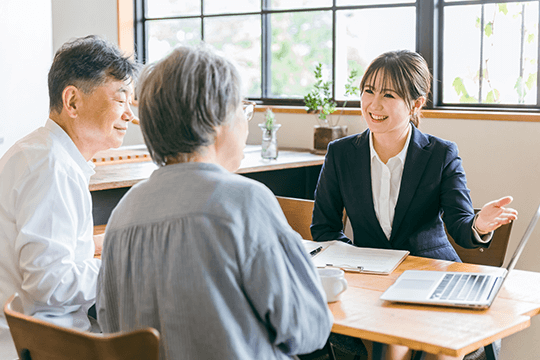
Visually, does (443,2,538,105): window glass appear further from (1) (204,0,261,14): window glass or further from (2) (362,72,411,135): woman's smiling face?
(1) (204,0,261,14): window glass

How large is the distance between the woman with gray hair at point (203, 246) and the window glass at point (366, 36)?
2760 millimetres

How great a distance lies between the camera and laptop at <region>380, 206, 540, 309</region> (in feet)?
4.50

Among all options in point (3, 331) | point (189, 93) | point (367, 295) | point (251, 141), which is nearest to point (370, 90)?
point (367, 295)

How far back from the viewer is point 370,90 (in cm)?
219

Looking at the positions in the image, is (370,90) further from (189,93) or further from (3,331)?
(3,331)

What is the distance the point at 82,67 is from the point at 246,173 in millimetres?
1752

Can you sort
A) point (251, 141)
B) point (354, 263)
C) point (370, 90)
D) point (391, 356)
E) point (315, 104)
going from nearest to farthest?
point (391, 356)
point (354, 263)
point (370, 90)
point (315, 104)
point (251, 141)

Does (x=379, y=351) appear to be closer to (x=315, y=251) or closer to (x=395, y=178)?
(x=315, y=251)

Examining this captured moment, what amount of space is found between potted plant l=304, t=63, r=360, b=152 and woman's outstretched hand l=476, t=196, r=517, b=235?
184 cm

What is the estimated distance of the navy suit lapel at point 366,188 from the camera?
2.12 m

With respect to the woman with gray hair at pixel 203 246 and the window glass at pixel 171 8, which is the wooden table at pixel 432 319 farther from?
the window glass at pixel 171 8

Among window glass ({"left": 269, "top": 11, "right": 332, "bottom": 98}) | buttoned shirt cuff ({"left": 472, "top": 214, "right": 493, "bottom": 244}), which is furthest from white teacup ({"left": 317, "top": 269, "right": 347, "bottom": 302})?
window glass ({"left": 269, "top": 11, "right": 332, "bottom": 98})

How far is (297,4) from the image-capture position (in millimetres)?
4098

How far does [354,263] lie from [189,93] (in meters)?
0.89
